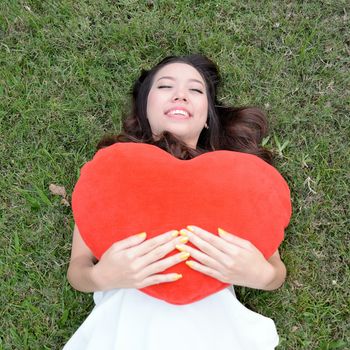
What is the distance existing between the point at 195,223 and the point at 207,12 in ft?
6.21

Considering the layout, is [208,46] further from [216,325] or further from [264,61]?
[216,325]

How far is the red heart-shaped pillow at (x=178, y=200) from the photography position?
2.08m

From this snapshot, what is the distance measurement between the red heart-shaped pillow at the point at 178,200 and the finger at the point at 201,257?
6cm

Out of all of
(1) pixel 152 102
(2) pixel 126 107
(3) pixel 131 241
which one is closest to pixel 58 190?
(2) pixel 126 107

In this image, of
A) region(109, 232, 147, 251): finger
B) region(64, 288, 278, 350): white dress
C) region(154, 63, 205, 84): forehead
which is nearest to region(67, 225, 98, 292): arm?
region(64, 288, 278, 350): white dress

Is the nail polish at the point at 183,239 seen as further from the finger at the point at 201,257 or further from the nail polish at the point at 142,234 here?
the nail polish at the point at 142,234

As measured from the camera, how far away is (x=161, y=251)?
2086 millimetres

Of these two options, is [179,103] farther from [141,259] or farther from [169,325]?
[169,325]

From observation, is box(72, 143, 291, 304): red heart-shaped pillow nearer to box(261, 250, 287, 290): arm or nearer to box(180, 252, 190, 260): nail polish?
box(180, 252, 190, 260): nail polish

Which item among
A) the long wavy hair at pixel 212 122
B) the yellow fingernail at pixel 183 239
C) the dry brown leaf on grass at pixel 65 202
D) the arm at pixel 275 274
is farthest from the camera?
the dry brown leaf on grass at pixel 65 202

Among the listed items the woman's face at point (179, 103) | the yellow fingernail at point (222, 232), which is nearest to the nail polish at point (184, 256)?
the yellow fingernail at point (222, 232)

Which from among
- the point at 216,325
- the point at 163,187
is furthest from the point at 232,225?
the point at 216,325

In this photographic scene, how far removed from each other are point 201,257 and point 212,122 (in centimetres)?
111

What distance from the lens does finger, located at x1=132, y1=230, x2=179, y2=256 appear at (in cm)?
208
